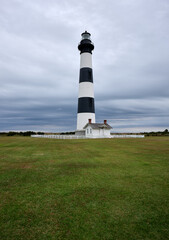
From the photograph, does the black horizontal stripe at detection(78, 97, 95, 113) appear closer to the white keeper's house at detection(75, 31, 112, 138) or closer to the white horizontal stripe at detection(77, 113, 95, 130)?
the white keeper's house at detection(75, 31, 112, 138)

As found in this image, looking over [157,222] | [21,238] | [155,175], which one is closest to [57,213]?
[21,238]

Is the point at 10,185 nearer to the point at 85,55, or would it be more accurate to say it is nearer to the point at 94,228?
the point at 94,228

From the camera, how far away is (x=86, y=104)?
106 ft

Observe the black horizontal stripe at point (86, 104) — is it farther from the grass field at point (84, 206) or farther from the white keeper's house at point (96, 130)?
the grass field at point (84, 206)

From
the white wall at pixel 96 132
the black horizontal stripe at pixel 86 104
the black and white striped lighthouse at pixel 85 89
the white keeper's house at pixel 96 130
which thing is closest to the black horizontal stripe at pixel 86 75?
the black and white striped lighthouse at pixel 85 89

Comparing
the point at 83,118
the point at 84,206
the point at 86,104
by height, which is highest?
the point at 86,104

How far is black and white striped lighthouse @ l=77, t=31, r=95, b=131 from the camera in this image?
32.4m

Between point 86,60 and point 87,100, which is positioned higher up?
point 86,60

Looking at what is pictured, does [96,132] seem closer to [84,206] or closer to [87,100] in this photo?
[87,100]

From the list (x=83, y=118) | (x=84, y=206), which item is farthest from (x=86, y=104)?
(x=84, y=206)

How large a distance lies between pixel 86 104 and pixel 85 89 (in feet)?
11.1

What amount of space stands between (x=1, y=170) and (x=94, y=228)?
593 centimetres

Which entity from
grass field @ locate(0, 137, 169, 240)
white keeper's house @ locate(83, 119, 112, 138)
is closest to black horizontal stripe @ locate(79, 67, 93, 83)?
white keeper's house @ locate(83, 119, 112, 138)

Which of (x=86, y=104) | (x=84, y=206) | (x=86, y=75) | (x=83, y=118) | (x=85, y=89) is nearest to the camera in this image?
(x=84, y=206)
